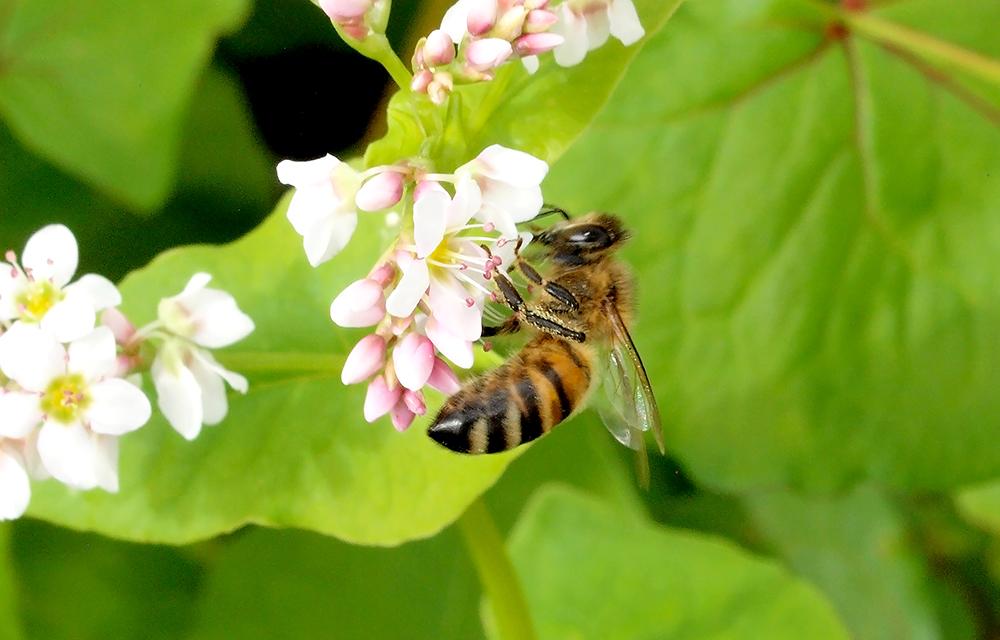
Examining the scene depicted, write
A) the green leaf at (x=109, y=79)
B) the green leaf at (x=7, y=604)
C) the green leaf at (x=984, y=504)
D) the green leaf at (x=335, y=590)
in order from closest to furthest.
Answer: the green leaf at (x=7, y=604), the green leaf at (x=109, y=79), the green leaf at (x=335, y=590), the green leaf at (x=984, y=504)

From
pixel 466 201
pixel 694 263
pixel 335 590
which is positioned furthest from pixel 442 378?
pixel 335 590

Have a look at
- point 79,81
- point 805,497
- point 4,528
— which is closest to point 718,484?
point 805,497

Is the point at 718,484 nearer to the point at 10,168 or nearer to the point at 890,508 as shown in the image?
the point at 890,508

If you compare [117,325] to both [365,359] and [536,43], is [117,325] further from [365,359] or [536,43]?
[536,43]

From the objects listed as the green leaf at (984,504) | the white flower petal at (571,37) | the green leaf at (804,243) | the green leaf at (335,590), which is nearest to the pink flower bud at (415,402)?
the white flower petal at (571,37)

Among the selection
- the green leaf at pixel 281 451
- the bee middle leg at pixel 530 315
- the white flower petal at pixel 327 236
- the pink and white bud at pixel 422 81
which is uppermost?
the pink and white bud at pixel 422 81

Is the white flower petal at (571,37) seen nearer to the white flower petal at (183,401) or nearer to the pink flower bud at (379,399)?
the pink flower bud at (379,399)
